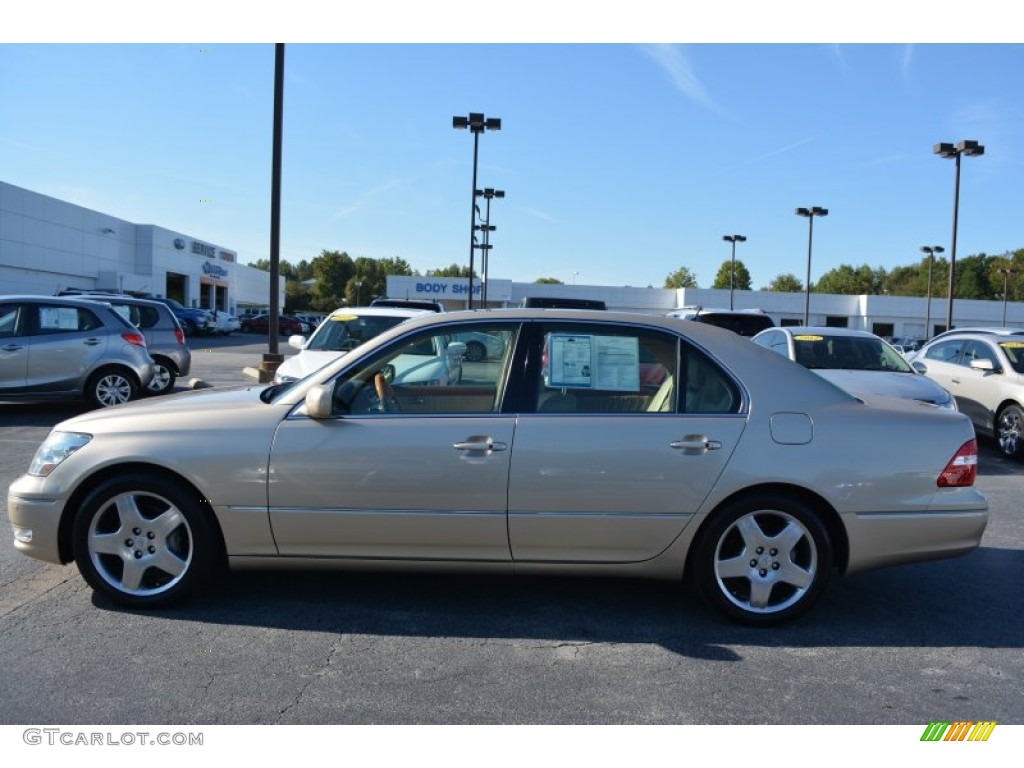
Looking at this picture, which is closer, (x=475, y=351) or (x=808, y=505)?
(x=808, y=505)

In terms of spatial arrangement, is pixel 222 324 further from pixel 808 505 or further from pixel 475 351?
pixel 808 505

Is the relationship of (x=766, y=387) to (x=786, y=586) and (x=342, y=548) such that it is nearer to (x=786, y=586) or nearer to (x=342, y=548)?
(x=786, y=586)

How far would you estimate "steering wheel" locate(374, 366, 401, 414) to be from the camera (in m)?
4.05

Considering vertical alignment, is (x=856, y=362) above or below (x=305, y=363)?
above

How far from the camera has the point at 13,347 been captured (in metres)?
10.4

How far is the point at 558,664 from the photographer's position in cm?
355

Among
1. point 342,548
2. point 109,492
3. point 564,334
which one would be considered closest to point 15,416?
point 109,492

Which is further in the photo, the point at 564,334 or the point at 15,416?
the point at 15,416

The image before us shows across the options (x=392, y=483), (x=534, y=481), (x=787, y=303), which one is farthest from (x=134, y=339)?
(x=787, y=303)

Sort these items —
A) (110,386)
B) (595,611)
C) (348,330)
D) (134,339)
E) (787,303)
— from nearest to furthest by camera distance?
(595,611)
(348,330)
(110,386)
(134,339)
(787,303)

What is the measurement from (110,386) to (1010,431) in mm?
11855

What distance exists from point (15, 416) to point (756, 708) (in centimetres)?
1097

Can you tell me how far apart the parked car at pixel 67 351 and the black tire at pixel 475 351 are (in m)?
8.54
